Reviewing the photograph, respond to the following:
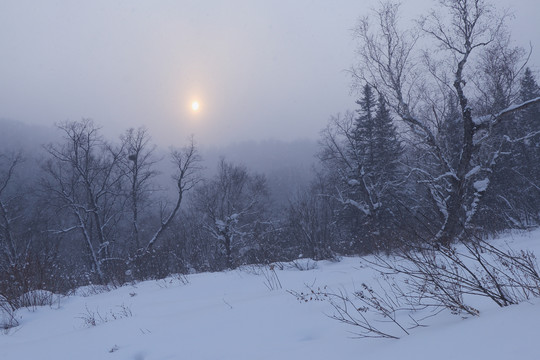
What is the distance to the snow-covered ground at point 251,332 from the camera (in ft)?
5.90

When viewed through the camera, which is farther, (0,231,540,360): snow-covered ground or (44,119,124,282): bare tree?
(44,119,124,282): bare tree

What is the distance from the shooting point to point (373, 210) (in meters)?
19.8

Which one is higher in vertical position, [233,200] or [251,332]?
[233,200]

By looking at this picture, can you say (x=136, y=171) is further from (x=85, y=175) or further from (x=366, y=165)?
(x=366, y=165)

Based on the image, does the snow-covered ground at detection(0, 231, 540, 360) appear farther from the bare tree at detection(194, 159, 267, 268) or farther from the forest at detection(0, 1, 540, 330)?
the bare tree at detection(194, 159, 267, 268)

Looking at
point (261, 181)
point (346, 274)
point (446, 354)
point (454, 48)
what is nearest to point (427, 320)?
point (446, 354)

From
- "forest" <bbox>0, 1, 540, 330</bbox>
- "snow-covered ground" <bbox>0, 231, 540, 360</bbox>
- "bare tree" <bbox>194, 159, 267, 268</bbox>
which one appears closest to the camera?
"snow-covered ground" <bbox>0, 231, 540, 360</bbox>

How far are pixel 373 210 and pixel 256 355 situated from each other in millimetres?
18329

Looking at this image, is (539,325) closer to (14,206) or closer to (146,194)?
(146,194)

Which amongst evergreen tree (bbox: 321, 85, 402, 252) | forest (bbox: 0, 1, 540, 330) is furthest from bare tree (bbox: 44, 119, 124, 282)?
evergreen tree (bbox: 321, 85, 402, 252)

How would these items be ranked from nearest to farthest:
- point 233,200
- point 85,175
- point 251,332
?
point 251,332, point 85,175, point 233,200

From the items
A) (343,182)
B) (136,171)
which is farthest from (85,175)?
(343,182)

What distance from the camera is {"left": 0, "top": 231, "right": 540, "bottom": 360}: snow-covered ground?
1.80 m

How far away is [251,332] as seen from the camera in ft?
11.2
